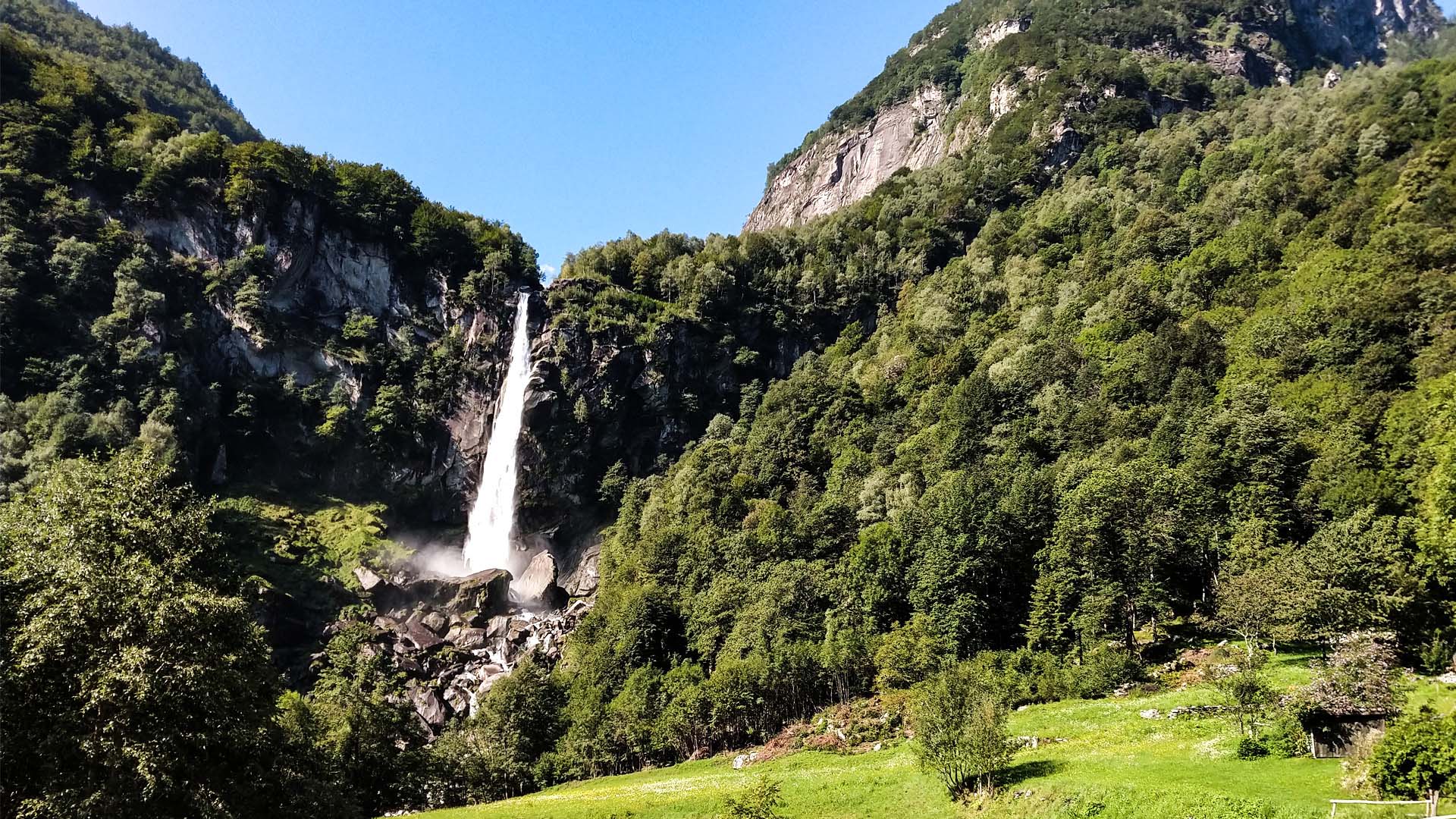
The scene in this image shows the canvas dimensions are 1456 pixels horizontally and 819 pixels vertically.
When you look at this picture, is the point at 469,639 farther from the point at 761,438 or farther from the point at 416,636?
the point at 761,438

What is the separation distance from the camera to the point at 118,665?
57.2ft

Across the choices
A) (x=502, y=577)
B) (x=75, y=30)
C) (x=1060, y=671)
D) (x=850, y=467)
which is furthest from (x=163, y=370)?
(x=75, y=30)

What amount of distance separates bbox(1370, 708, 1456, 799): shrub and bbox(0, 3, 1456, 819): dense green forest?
13 cm

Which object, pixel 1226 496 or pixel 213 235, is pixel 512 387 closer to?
pixel 213 235

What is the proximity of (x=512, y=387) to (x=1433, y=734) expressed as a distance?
97.7m

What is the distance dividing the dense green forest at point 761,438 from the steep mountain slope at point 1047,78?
2.40 m

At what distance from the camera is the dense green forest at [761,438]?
22062mm

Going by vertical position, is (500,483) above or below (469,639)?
above

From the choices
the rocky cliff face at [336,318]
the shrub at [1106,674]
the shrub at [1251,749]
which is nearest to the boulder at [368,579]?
the rocky cliff face at [336,318]

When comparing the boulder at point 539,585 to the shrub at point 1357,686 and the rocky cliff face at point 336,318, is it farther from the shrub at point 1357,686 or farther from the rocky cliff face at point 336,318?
the shrub at point 1357,686

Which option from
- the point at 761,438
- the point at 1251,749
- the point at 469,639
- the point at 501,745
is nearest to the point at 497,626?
the point at 469,639

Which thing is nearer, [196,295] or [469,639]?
[469,639]

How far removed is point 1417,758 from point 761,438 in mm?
76787

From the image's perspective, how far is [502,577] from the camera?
3196 inches
